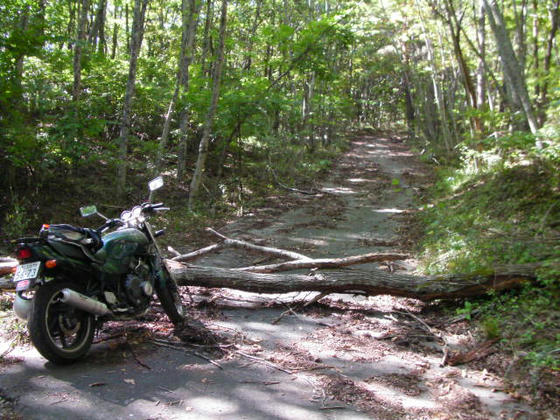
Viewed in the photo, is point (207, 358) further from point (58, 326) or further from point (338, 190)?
point (338, 190)

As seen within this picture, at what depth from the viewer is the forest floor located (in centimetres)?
328

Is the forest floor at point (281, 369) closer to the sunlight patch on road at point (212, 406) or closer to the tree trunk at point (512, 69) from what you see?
the sunlight patch on road at point (212, 406)

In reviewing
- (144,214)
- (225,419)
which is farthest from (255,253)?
(225,419)

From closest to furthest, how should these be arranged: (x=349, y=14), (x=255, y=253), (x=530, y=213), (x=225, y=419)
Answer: (x=225, y=419) → (x=530, y=213) → (x=255, y=253) → (x=349, y=14)

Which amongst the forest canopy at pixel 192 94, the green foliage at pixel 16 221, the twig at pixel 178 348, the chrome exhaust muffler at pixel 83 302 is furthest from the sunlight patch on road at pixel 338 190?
the chrome exhaust muffler at pixel 83 302

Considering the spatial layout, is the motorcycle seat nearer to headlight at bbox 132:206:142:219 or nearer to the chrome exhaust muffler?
the chrome exhaust muffler

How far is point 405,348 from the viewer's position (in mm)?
4688

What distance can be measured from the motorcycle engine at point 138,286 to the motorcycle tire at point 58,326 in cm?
44

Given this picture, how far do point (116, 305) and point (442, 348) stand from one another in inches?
130

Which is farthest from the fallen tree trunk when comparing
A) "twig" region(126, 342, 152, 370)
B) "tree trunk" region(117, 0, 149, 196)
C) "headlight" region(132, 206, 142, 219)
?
"tree trunk" region(117, 0, 149, 196)

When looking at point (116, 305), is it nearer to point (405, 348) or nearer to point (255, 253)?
point (405, 348)

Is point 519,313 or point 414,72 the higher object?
point 414,72

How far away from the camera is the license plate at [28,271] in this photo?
137 inches

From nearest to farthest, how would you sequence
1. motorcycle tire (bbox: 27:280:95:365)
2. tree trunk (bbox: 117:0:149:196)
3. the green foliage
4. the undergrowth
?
motorcycle tire (bbox: 27:280:95:365) < the undergrowth < the green foliage < tree trunk (bbox: 117:0:149:196)
